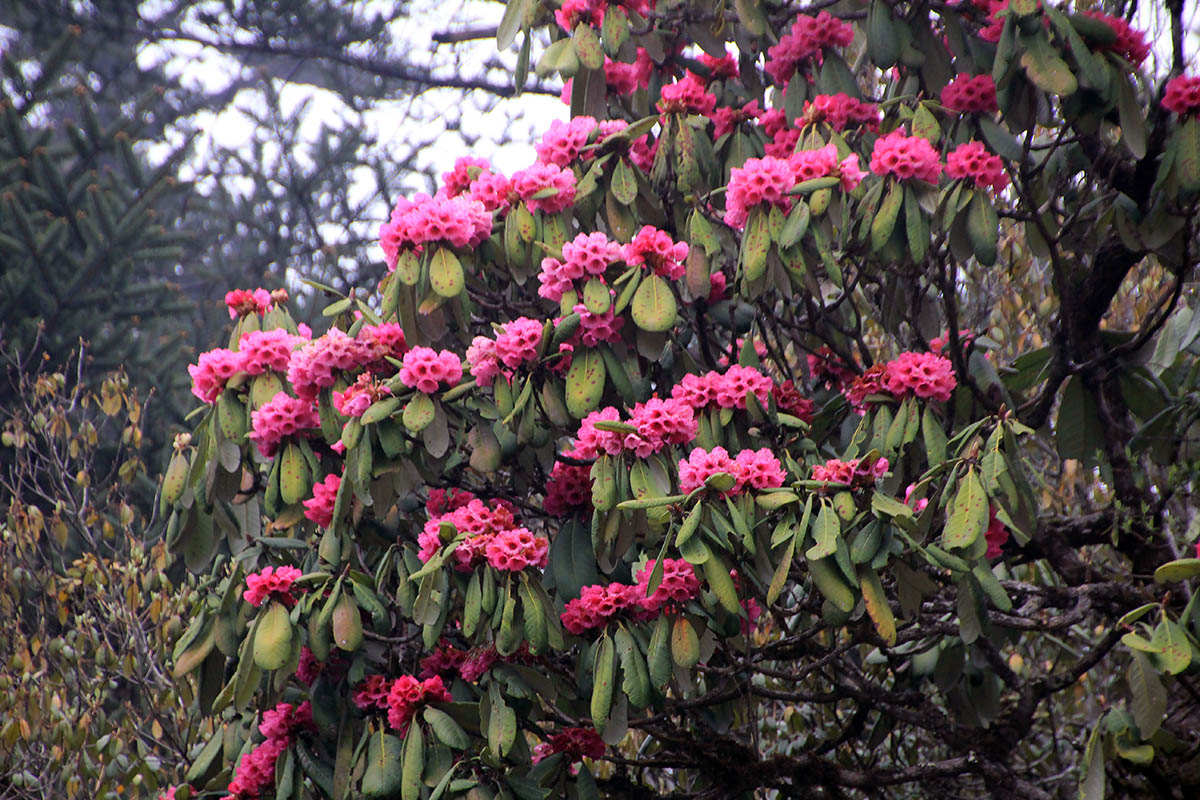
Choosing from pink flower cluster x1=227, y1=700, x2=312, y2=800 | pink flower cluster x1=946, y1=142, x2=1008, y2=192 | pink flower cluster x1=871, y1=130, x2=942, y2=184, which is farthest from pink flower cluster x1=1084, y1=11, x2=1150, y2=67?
pink flower cluster x1=227, y1=700, x2=312, y2=800

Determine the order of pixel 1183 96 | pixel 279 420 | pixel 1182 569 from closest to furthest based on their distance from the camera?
pixel 1182 569
pixel 1183 96
pixel 279 420

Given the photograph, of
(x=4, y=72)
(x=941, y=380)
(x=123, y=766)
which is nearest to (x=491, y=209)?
(x=941, y=380)

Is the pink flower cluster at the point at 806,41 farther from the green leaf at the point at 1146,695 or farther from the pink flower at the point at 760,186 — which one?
the green leaf at the point at 1146,695

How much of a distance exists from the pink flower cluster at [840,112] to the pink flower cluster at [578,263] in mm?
633

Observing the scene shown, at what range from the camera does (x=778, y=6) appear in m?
3.07

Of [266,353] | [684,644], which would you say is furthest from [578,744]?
[266,353]

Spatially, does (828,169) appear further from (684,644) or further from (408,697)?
(408,697)

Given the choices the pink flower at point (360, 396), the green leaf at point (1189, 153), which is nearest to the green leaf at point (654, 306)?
the pink flower at point (360, 396)

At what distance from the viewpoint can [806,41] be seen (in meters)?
3.08

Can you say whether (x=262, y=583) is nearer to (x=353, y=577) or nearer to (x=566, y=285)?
(x=353, y=577)

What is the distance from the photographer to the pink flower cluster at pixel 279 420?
2684 millimetres

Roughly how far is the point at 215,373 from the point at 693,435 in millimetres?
1171

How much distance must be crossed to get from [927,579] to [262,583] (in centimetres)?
136

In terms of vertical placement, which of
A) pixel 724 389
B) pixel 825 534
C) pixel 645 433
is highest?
pixel 724 389
